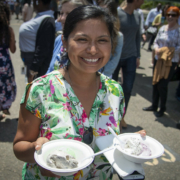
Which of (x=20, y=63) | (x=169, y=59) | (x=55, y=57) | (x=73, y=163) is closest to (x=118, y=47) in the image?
(x=55, y=57)

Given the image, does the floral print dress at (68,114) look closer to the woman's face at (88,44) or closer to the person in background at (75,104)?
the person in background at (75,104)

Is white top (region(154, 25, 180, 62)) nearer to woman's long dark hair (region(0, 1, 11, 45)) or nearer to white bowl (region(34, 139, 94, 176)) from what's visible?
woman's long dark hair (region(0, 1, 11, 45))

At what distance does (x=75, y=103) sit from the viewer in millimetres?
1564

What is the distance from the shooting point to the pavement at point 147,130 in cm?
304

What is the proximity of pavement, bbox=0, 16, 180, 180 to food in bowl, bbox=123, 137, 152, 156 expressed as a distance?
1.66m

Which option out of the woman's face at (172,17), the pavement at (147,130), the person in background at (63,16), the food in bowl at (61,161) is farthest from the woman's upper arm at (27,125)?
the woman's face at (172,17)

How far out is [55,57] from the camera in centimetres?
243

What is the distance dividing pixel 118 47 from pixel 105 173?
2004 millimetres

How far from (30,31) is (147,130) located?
2.82m

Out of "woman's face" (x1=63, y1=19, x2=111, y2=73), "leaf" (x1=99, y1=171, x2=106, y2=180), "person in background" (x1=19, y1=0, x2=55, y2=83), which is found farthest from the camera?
"person in background" (x1=19, y1=0, x2=55, y2=83)

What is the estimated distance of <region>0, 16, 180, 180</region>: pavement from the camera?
3.04 meters

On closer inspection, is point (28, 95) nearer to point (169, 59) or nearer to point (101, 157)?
point (101, 157)

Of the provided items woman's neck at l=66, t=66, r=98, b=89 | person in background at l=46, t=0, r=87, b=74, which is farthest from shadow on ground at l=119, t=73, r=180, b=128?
woman's neck at l=66, t=66, r=98, b=89

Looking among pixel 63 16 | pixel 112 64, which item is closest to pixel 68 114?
pixel 63 16
